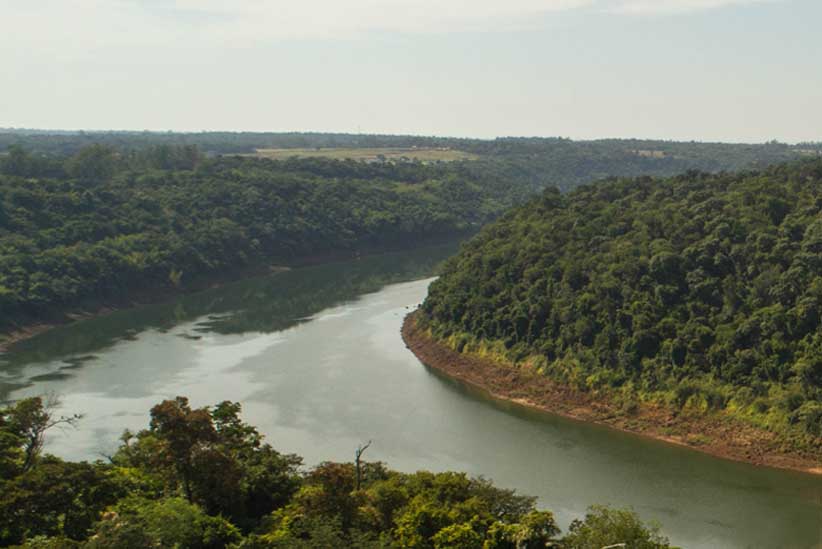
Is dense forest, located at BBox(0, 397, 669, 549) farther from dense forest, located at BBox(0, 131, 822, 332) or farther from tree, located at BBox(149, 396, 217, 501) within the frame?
dense forest, located at BBox(0, 131, 822, 332)

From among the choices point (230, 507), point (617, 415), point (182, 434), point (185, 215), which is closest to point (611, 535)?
point (230, 507)

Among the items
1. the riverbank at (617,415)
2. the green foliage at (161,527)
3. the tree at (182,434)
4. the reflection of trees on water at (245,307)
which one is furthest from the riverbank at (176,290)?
the green foliage at (161,527)

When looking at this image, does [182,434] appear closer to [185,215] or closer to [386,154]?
[185,215]

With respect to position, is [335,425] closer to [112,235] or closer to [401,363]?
[401,363]

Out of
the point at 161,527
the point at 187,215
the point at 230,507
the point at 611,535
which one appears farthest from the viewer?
the point at 187,215

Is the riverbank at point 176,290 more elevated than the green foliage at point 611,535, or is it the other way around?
the green foliage at point 611,535

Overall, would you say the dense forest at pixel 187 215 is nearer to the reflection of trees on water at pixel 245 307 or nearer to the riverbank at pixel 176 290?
the riverbank at pixel 176 290

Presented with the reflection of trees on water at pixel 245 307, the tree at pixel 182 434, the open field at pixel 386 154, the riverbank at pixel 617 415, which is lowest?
the reflection of trees on water at pixel 245 307
